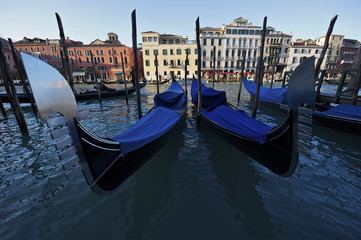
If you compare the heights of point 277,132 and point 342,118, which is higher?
point 277,132

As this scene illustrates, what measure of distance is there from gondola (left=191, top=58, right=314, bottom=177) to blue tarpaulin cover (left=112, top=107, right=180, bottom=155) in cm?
154

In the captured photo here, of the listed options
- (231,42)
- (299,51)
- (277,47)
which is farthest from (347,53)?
(231,42)

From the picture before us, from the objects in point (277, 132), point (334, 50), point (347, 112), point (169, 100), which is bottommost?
point (347, 112)

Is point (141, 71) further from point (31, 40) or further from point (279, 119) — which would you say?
point (279, 119)

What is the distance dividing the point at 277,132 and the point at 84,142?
3.10 metres

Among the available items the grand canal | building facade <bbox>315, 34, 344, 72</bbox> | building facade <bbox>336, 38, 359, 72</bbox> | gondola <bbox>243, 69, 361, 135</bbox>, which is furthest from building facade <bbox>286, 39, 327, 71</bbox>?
the grand canal

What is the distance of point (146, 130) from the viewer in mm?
3506

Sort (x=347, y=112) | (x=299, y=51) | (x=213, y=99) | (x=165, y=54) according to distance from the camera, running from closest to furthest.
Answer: (x=347, y=112), (x=213, y=99), (x=165, y=54), (x=299, y=51)

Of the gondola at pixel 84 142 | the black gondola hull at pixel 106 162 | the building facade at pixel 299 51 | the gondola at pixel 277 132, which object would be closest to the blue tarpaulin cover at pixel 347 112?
the gondola at pixel 277 132

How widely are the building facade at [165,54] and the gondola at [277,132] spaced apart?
24991 mm

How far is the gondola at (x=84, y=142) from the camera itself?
152cm

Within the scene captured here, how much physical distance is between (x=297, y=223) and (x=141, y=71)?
110 ft

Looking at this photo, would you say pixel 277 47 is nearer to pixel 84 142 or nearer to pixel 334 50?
pixel 334 50

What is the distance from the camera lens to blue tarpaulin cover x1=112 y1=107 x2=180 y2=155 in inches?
104
